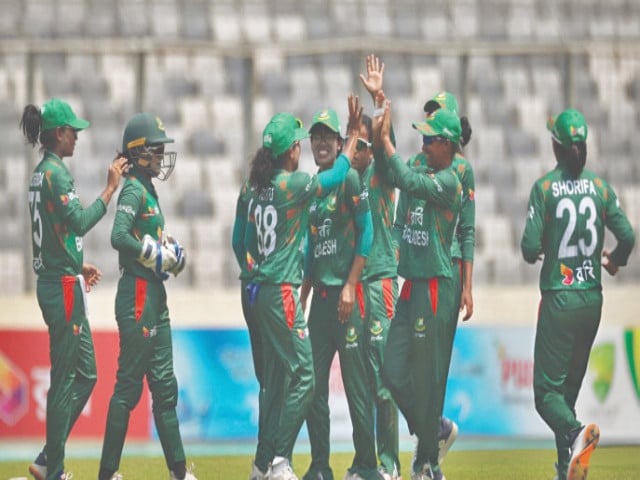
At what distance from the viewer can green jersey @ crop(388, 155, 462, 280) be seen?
907 centimetres

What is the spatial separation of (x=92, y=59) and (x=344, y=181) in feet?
22.6

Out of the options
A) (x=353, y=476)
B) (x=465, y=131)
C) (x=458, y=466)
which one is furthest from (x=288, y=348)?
(x=458, y=466)

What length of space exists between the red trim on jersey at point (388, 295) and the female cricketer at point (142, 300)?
1455 mm

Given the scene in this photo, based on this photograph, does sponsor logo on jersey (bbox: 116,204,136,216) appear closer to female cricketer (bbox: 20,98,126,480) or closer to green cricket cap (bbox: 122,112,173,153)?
female cricketer (bbox: 20,98,126,480)

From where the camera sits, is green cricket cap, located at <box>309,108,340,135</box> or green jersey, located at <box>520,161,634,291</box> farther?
green cricket cap, located at <box>309,108,340,135</box>

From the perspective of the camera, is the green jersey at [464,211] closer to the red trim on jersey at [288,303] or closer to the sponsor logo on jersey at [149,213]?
the red trim on jersey at [288,303]

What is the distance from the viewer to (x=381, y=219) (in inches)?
389

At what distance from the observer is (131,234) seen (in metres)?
9.10

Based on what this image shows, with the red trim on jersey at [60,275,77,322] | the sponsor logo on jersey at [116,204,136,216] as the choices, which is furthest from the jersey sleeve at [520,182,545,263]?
the red trim on jersey at [60,275,77,322]

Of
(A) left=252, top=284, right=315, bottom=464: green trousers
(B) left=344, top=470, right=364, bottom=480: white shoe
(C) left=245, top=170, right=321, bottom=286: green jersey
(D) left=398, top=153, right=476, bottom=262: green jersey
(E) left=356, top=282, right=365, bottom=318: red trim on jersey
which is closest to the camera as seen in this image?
(A) left=252, top=284, right=315, bottom=464: green trousers

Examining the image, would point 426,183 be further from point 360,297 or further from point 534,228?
point 360,297

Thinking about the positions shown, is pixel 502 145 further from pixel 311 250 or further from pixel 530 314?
pixel 311 250

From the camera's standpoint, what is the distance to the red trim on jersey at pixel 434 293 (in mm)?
9125

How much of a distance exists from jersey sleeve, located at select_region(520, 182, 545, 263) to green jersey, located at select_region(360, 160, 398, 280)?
1.06m
